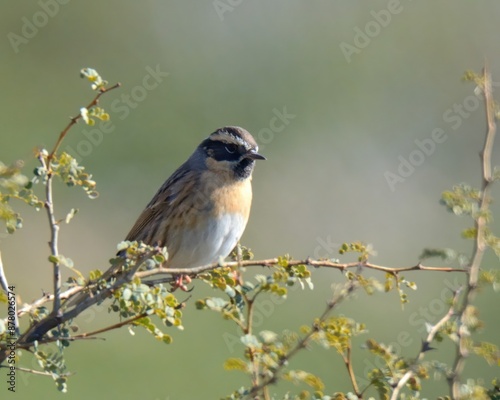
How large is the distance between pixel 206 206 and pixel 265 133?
5990mm

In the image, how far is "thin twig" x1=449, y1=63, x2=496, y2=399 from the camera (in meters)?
2.24

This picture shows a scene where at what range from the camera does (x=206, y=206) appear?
514cm

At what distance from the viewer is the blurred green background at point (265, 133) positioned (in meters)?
8.23

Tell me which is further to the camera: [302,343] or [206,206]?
[206,206]

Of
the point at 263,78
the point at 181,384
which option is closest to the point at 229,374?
the point at 181,384

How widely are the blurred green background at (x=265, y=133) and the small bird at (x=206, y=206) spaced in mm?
2172

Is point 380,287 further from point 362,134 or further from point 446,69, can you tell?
→ point 446,69

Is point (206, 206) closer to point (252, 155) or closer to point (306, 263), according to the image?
point (252, 155)

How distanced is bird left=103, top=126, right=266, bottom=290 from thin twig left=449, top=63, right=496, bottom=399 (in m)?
2.48

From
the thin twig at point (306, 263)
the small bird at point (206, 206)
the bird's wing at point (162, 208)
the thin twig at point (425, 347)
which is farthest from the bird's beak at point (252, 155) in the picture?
the thin twig at point (425, 347)

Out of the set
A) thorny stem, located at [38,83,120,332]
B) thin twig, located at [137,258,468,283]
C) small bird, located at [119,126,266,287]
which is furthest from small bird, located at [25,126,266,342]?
thorny stem, located at [38,83,120,332]

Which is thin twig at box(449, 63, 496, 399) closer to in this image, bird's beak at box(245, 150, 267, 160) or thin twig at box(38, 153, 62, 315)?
thin twig at box(38, 153, 62, 315)

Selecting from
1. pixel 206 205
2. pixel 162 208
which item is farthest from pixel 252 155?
pixel 162 208

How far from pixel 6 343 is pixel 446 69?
38.9 feet
